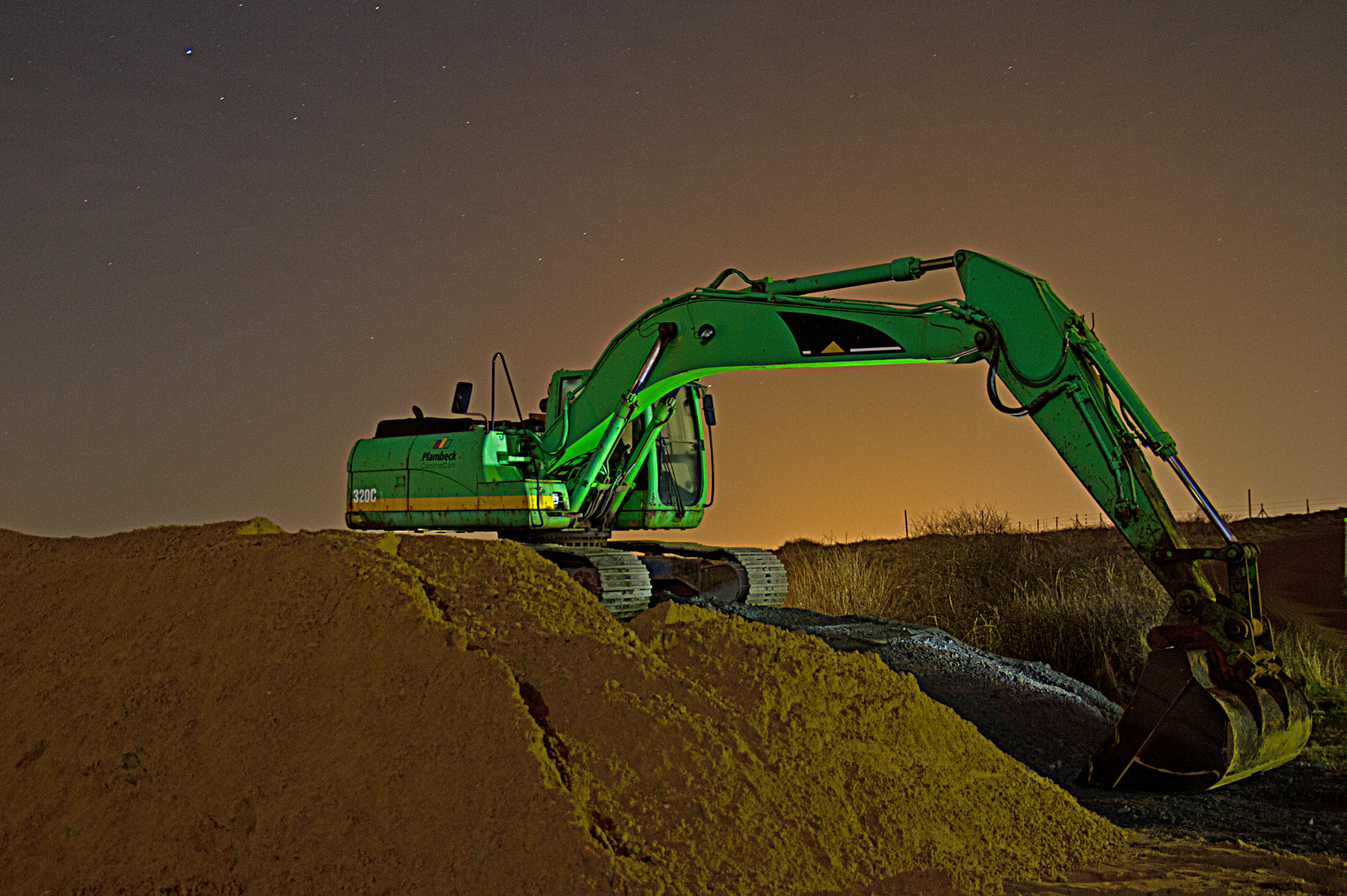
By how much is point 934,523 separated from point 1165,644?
465 inches

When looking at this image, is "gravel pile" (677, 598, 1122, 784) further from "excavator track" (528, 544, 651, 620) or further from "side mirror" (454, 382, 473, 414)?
"side mirror" (454, 382, 473, 414)

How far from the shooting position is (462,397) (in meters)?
10.5

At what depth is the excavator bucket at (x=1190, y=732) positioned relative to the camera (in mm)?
6281

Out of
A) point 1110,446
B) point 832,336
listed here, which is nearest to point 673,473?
point 832,336

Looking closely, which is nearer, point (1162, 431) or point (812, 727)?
point (812, 727)

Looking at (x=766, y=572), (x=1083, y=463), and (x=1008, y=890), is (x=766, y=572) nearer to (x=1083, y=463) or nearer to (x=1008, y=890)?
(x=1083, y=463)

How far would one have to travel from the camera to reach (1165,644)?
6551mm

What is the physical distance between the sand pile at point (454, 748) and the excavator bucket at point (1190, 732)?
1.45 metres

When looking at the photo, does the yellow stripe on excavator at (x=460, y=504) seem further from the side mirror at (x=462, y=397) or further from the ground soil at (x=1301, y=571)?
the ground soil at (x=1301, y=571)

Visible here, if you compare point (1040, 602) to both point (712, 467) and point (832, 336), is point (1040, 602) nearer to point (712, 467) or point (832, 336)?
point (712, 467)

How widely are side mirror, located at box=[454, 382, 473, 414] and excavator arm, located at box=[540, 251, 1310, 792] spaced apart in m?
2.66

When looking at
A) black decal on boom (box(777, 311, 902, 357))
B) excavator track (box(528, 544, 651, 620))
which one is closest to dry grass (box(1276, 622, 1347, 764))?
black decal on boom (box(777, 311, 902, 357))

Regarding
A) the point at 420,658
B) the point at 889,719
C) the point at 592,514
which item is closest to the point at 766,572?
the point at 592,514

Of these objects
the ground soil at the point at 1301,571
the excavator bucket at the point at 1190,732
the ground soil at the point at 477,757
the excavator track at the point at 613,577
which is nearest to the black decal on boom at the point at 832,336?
the excavator track at the point at 613,577
